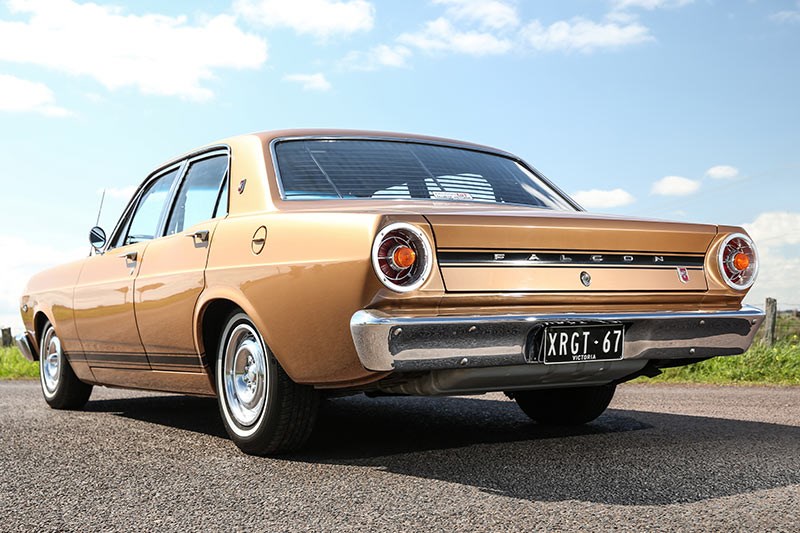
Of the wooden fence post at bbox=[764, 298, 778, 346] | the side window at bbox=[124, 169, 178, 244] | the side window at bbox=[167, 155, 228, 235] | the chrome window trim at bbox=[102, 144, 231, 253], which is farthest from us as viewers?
the wooden fence post at bbox=[764, 298, 778, 346]

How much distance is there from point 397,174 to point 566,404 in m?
1.79

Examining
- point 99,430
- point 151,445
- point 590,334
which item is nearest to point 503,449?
point 590,334

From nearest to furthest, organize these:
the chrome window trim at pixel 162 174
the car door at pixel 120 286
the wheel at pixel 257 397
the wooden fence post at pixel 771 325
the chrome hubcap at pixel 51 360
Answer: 1. the wheel at pixel 257 397
2. the chrome window trim at pixel 162 174
3. the car door at pixel 120 286
4. the chrome hubcap at pixel 51 360
5. the wooden fence post at pixel 771 325

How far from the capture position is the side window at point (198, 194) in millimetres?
5074

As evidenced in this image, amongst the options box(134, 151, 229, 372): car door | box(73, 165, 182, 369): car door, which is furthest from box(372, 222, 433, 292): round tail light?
box(73, 165, 182, 369): car door

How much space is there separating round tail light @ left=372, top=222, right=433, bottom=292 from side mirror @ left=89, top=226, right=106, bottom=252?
350 centimetres

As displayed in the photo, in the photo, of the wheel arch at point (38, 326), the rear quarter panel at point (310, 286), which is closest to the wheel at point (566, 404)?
the rear quarter panel at point (310, 286)

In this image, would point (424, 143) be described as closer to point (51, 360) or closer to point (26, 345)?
point (51, 360)

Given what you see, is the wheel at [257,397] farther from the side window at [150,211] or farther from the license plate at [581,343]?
the side window at [150,211]

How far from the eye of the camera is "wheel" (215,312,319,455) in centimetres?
430

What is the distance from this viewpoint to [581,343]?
395 cm

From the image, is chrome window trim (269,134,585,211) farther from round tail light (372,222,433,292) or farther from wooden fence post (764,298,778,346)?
wooden fence post (764,298,778,346)

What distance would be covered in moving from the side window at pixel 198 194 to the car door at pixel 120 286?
19 centimetres

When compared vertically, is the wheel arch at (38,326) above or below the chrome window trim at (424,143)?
below
